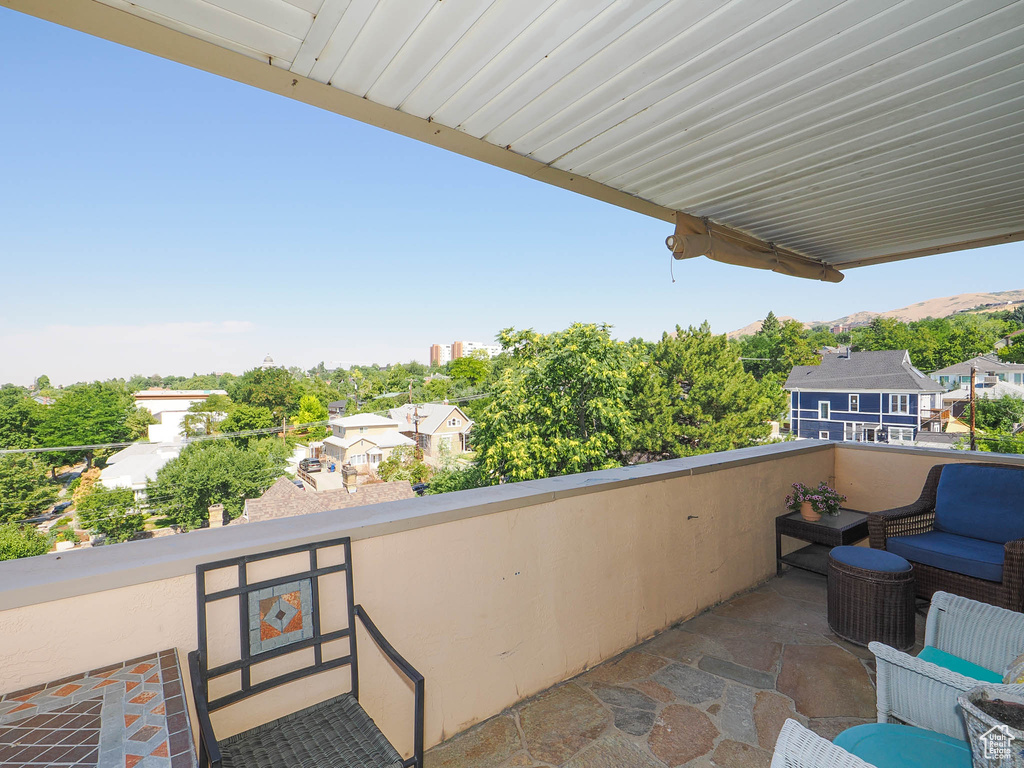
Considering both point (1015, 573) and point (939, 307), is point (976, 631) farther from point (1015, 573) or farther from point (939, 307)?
point (939, 307)

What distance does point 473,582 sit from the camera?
1820mm

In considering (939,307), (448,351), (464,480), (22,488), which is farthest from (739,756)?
(448,351)

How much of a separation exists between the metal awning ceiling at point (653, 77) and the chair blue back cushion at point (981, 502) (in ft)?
5.05

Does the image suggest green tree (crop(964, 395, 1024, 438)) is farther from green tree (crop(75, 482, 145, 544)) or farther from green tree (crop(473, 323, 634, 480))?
green tree (crop(75, 482, 145, 544))

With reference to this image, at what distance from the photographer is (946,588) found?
2.40 m

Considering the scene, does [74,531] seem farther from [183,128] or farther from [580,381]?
[183,128]

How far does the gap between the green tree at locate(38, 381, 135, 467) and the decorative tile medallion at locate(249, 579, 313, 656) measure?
3781cm

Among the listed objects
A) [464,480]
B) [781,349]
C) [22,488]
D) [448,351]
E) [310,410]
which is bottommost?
[22,488]

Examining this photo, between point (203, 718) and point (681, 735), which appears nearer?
point (203, 718)

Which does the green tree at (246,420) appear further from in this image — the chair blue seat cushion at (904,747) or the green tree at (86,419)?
the chair blue seat cushion at (904,747)

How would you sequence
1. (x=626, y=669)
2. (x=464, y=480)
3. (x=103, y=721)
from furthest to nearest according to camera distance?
(x=464, y=480) → (x=626, y=669) → (x=103, y=721)

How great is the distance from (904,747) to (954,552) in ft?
5.84

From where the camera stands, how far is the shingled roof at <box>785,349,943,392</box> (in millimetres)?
22688

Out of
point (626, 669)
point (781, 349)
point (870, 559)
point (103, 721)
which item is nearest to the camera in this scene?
point (103, 721)
